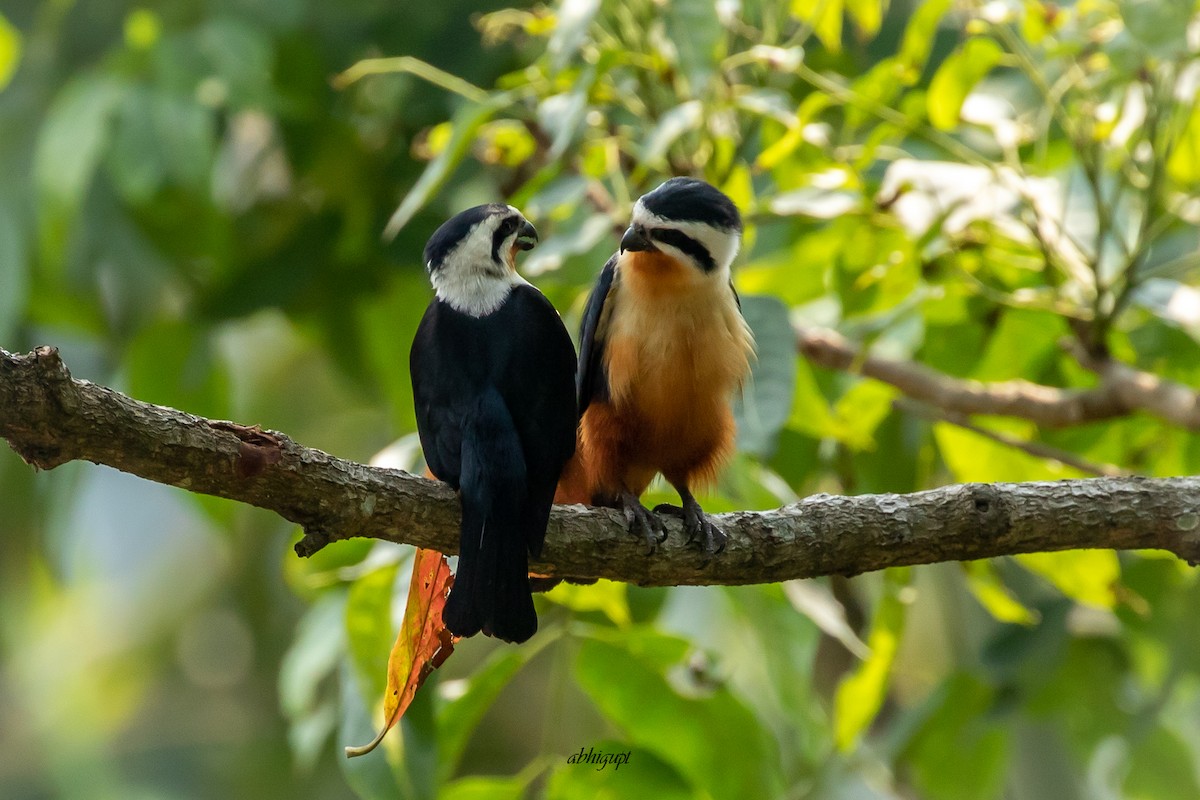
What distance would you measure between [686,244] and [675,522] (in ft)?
2.18

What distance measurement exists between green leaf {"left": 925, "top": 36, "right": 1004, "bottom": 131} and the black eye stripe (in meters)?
0.84

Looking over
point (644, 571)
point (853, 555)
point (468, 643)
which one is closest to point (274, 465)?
point (644, 571)

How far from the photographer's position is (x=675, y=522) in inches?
117

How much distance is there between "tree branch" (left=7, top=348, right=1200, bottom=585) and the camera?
215 cm

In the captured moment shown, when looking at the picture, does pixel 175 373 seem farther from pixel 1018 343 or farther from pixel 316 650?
pixel 1018 343

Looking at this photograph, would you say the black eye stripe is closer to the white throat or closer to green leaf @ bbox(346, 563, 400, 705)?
the white throat

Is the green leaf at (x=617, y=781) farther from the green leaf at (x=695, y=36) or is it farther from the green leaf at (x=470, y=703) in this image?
the green leaf at (x=695, y=36)

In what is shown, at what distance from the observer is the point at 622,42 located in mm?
3967

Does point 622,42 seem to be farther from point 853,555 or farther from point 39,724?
point 39,724

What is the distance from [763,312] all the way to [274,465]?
1.48 m

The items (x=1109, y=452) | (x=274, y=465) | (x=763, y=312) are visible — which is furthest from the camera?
(x=1109, y=452)

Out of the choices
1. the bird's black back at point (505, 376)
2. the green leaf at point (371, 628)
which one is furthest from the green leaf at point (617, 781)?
the bird's black back at point (505, 376)

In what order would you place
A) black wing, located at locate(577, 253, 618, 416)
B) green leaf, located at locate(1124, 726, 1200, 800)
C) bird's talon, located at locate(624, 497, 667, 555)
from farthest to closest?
green leaf, located at locate(1124, 726, 1200, 800) < black wing, located at locate(577, 253, 618, 416) < bird's talon, located at locate(624, 497, 667, 555)

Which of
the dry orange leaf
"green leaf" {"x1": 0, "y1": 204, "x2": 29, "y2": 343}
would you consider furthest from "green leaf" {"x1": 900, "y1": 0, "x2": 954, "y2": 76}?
"green leaf" {"x1": 0, "y1": 204, "x2": 29, "y2": 343}
